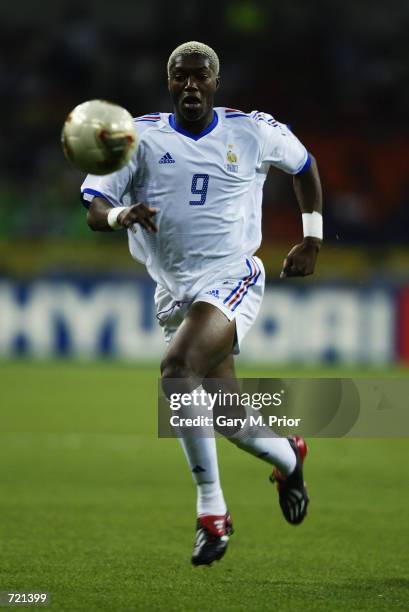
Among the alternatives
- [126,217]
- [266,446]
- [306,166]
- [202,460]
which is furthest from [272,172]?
[126,217]

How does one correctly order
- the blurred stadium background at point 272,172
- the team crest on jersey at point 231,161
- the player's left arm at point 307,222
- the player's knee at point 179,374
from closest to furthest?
the player's knee at point 179,374 → the team crest on jersey at point 231,161 → the player's left arm at point 307,222 → the blurred stadium background at point 272,172

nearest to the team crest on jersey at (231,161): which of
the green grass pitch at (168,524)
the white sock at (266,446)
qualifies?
the white sock at (266,446)

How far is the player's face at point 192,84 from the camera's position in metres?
5.57

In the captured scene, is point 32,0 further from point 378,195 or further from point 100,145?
point 100,145

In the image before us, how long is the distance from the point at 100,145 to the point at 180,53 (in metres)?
0.74

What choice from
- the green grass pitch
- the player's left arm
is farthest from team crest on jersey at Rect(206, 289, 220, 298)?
the green grass pitch

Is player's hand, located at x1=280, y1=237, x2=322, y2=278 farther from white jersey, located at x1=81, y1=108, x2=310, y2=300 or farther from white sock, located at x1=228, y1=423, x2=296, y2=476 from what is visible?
white sock, located at x1=228, y1=423, x2=296, y2=476

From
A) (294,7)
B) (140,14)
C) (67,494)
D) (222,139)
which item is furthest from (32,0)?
(222,139)

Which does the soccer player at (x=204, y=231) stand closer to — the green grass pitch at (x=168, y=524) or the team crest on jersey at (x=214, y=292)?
the team crest on jersey at (x=214, y=292)

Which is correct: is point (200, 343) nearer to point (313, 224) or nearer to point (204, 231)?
point (204, 231)

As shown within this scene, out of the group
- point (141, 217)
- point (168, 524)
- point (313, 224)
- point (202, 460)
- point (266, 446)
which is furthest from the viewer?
point (168, 524)

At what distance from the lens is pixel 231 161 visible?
5.82 metres

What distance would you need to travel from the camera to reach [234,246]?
5809mm

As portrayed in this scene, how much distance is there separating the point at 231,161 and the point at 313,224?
560 millimetres
